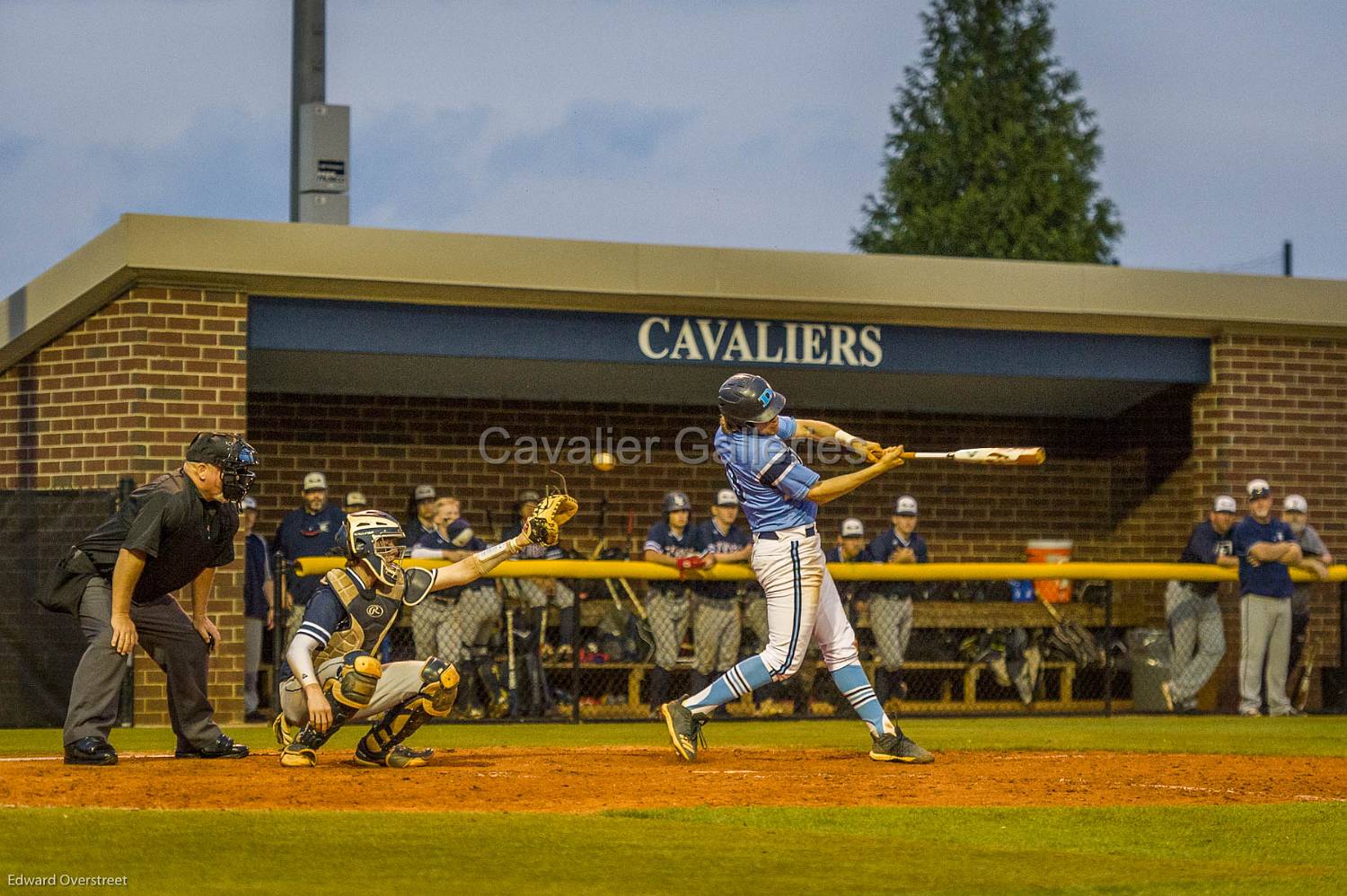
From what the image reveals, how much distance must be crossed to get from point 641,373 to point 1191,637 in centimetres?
550

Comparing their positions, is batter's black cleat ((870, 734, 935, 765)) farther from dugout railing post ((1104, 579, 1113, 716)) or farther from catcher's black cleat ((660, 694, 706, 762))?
dugout railing post ((1104, 579, 1113, 716))

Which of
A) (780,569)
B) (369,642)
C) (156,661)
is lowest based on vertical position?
(156,661)

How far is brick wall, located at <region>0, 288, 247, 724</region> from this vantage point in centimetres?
1320

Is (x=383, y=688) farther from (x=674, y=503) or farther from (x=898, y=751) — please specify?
(x=674, y=503)

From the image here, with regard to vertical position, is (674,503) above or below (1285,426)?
below

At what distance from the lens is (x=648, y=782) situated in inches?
319

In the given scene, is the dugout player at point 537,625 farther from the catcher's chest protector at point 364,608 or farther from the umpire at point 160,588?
the catcher's chest protector at point 364,608

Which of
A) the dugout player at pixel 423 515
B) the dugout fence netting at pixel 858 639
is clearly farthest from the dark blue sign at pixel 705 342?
the dugout fence netting at pixel 858 639

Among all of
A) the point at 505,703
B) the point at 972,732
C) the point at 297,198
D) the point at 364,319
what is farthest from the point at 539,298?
the point at 972,732

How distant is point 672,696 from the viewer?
48.3 feet

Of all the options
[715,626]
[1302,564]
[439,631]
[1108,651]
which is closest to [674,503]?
[715,626]

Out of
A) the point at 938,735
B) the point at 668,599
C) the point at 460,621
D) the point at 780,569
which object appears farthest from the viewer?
the point at 668,599

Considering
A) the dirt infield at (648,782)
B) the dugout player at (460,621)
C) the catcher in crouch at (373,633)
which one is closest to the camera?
the dirt infield at (648,782)

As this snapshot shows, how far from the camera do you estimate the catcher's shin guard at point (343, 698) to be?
7.84 meters
